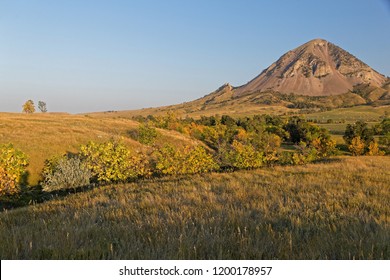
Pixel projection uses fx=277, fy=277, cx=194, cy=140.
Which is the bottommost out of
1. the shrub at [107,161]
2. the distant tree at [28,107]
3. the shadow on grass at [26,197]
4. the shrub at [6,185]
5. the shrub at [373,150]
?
the shrub at [373,150]

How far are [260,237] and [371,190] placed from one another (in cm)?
613

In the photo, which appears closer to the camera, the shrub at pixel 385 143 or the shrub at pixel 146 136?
the shrub at pixel 146 136

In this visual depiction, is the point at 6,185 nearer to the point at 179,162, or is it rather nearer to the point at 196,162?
the point at 179,162

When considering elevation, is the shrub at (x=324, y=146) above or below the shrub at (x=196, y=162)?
below

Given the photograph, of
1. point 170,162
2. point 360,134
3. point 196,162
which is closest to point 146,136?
point 196,162

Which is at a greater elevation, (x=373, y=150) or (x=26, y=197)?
(x=26, y=197)

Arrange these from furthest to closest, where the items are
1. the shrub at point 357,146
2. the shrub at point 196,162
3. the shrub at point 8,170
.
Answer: the shrub at point 357,146 → the shrub at point 196,162 → the shrub at point 8,170

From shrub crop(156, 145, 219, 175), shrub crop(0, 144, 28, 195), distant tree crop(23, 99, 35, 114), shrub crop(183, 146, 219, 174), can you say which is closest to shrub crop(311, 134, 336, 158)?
shrub crop(183, 146, 219, 174)

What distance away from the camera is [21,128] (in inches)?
1986

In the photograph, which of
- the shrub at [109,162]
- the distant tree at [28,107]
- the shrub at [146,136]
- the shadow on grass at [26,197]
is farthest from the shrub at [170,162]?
the distant tree at [28,107]

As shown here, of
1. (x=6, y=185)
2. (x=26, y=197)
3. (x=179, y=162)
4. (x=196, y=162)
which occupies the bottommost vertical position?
(x=26, y=197)

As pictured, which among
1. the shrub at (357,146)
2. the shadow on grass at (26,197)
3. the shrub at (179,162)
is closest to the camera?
the shadow on grass at (26,197)

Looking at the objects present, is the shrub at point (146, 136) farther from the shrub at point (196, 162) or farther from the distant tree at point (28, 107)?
the distant tree at point (28, 107)

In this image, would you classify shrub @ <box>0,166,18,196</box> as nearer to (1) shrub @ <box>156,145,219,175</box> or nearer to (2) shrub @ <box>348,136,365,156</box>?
(1) shrub @ <box>156,145,219,175</box>
